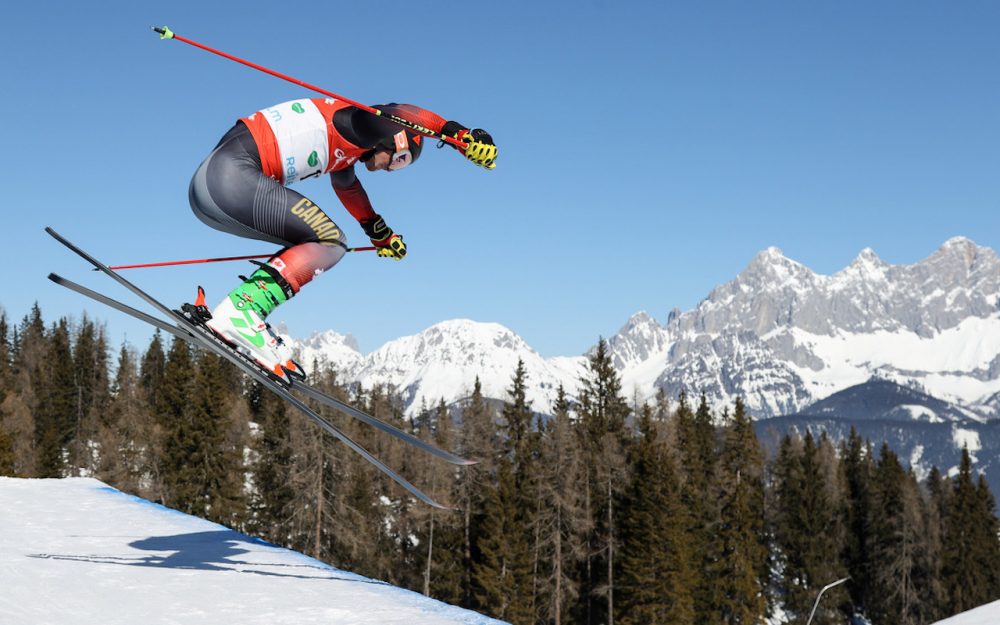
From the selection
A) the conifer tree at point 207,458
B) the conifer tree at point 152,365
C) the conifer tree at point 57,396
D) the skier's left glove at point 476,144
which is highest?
the conifer tree at point 152,365

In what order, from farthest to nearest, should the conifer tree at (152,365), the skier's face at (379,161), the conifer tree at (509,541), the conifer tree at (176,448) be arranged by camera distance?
the conifer tree at (152,365) < the conifer tree at (176,448) < the conifer tree at (509,541) < the skier's face at (379,161)

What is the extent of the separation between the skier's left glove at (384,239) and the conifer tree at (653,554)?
126 feet

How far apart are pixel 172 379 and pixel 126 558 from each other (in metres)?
50.5

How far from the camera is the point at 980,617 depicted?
8828 millimetres

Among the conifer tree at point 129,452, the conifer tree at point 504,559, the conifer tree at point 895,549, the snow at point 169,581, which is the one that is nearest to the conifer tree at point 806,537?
the conifer tree at point 895,549

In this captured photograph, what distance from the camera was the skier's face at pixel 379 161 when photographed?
5609mm

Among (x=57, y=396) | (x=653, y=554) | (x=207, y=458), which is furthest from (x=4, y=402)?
(x=653, y=554)

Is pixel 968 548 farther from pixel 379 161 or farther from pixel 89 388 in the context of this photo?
pixel 89 388

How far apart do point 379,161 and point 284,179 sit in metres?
0.60

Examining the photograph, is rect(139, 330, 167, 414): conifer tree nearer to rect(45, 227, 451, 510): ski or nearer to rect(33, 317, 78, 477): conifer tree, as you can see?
rect(33, 317, 78, 477): conifer tree

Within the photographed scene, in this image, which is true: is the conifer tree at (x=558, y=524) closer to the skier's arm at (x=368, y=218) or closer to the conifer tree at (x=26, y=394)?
the conifer tree at (x=26, y=394)

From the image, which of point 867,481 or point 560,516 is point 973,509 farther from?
point 560,516

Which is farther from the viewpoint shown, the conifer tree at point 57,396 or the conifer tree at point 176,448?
the conifer tree at point 57,396

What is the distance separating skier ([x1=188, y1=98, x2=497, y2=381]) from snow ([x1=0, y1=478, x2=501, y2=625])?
4.61 feet
